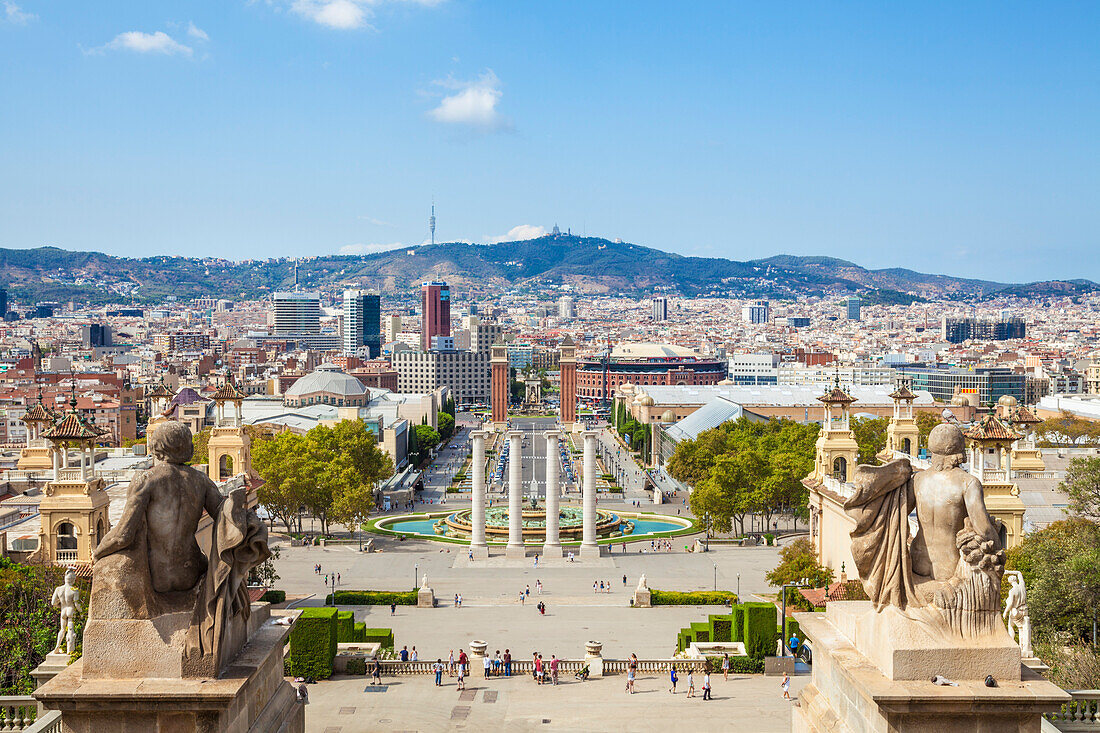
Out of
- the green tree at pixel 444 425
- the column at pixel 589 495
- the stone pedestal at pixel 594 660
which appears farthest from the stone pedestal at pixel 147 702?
the green tree at pixel 444 425

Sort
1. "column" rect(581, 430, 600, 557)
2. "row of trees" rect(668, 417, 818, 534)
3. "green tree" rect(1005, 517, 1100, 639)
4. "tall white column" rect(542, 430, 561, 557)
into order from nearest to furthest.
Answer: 1. "green tree" rect(1005, 517, 1100, 639)
2. "tall white column" rect(542, 430, 561, 557)
3. "column" rect(581, 430, 600, 557)
4. "row of trees" rect(668, 417, 818, 534)

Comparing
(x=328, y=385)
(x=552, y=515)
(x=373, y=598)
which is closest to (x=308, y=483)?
(x=552, y=515)

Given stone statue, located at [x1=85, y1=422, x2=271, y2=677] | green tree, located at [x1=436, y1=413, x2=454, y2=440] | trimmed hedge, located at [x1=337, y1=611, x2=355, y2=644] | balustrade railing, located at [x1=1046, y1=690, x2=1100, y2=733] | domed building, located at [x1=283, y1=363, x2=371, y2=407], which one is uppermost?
stone statue, located at [x1=85, y1=422, x2=271, y2=677]

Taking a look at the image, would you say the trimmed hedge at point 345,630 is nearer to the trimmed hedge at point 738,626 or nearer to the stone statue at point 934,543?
the trimmed hedge at point 738,626

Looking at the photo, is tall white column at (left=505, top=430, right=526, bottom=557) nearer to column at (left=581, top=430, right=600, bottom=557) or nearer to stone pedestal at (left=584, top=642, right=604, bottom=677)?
column at (left=581, top=430, right=600, bottom=557)

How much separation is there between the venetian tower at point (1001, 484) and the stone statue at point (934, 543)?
25109 mm

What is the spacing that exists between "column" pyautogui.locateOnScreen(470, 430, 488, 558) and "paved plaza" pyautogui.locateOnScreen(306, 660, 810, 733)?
23.7 m

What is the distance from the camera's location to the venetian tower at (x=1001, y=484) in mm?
31594

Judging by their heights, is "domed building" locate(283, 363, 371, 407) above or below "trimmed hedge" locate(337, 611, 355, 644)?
above

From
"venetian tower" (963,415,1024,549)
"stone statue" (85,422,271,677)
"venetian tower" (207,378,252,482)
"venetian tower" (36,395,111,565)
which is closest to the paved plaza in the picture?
"venetian tower" (963,415,1024,549)

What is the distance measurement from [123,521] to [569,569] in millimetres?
44133

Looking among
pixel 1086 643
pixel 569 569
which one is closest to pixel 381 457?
pixel 569 569

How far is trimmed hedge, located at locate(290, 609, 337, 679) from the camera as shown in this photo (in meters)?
28.9

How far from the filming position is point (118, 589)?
7.73m
